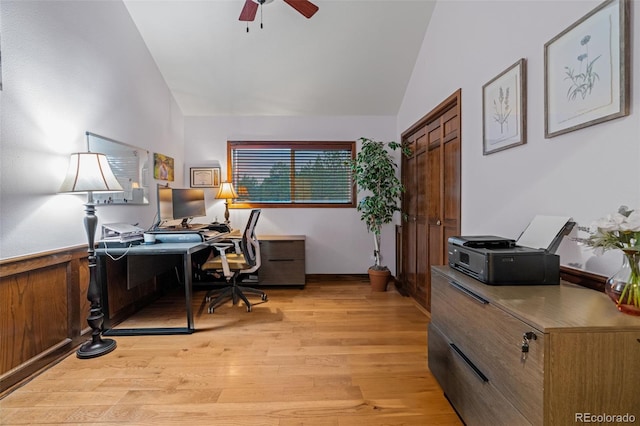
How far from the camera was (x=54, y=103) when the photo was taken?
205 centimetres

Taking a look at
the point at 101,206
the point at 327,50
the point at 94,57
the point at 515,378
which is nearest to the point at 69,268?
the point at 101,206

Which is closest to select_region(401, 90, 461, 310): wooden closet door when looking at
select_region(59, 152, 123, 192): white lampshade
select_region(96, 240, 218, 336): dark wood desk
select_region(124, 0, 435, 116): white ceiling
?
select_region(124, 0, 435, 116): white ceiling

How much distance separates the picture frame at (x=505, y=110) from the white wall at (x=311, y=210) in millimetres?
2202

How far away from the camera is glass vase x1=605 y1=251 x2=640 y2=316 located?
3.15ft

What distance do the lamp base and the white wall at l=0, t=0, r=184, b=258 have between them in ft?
2.59

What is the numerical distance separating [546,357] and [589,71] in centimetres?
123

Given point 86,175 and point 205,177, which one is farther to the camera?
point 205,177

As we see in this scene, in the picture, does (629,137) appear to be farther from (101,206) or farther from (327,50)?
(101,206)

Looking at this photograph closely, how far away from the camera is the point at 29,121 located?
6.09ft

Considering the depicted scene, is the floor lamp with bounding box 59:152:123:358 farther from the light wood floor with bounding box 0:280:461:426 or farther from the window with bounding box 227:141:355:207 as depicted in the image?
the window with bounding box 227:141:355:207

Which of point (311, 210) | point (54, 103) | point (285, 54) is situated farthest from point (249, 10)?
point (311, 210)

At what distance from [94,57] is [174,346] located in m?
2.51

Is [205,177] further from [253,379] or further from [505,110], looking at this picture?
[505,110]

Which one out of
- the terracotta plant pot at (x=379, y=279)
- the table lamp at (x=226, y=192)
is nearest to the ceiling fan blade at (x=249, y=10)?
the table lamp at (x=226, y=192)
